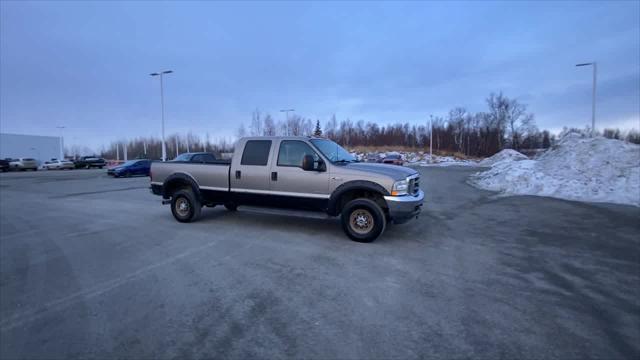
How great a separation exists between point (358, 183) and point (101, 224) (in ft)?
23.4

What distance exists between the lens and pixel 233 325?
11.9 ft

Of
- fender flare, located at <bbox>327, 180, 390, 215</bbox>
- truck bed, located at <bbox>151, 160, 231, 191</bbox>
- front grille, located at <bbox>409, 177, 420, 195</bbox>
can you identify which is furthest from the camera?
truck bed, located at <bbox>151, 160, 231, 191</bbox>

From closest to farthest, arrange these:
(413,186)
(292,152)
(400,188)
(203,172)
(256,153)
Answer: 1. (400,188)
2. (413,186)
3. (292,152)
4. (256,153)
5. (203,172)

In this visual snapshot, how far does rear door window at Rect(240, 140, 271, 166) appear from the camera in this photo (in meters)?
7.99

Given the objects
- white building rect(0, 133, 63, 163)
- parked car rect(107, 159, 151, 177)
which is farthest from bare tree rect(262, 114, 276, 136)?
white building rect(0, 133, 63, 163)

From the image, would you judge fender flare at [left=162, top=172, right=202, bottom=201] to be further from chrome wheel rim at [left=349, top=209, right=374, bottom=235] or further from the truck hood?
chrome wheel rim at [left=349, top=209, right=374, bottom=235]

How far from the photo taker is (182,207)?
8977 mm

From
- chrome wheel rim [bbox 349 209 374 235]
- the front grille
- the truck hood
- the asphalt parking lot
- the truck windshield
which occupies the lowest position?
the asphalt parking lot

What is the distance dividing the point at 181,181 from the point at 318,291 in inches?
236

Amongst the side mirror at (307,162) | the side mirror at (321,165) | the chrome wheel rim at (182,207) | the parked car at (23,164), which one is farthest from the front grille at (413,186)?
the parked car at (23,164)

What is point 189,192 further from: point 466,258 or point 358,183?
point 466,258

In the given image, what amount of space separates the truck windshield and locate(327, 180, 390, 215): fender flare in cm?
73

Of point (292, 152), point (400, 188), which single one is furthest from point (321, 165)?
point (400, 188)

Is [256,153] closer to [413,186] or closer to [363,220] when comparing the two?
[363,220]
